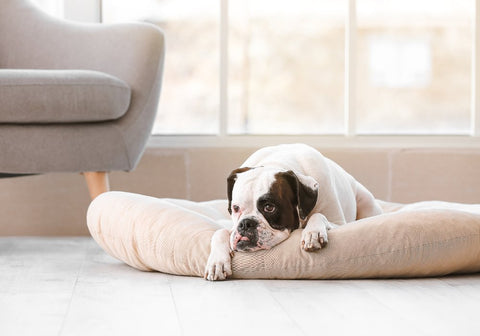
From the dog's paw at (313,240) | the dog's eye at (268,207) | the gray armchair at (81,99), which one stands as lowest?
the dog's paw at (313,240)

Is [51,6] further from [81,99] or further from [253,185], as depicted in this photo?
[253,185]

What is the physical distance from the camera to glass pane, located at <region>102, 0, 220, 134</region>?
3395mm

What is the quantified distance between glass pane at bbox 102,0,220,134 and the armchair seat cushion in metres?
1.02

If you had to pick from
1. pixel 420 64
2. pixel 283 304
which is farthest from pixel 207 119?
pixel 283 304

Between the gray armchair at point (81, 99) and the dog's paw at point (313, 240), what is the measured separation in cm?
97

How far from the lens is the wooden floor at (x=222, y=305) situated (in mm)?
1256

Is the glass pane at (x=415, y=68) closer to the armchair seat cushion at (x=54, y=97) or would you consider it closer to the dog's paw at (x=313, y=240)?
the armchair seat cushion at (x=54, y=97)

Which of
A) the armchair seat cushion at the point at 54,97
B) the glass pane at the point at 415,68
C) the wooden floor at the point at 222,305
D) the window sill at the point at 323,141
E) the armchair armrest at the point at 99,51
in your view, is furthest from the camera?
the glass pane at the point at 415,68

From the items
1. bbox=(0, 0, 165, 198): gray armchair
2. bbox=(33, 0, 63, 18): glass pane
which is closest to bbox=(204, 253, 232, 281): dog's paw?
bbox=(0, 0, 165, 198): gray armchair

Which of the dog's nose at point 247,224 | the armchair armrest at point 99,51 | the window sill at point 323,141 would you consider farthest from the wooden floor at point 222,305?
the window sill at point 323,141

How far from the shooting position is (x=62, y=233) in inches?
127

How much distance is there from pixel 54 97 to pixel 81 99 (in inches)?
3.5

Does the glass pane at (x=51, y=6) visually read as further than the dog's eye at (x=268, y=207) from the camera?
Yes

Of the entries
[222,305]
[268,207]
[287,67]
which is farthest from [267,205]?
[287,67]
